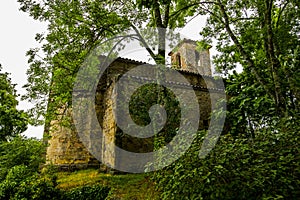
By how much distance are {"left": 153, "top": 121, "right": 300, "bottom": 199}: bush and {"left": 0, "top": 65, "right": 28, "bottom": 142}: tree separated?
12063 mm

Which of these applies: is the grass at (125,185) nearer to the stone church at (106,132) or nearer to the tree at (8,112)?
the stone church at (106,132)

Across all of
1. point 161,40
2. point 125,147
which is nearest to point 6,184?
point 125,147

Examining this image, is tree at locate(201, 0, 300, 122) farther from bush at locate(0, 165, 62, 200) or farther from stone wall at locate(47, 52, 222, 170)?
bush at locate(0, 165, 62, 200)

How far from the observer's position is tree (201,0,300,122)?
7262 millimetres

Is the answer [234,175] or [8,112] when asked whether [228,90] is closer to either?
[234,175]

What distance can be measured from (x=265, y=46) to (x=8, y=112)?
13934mm

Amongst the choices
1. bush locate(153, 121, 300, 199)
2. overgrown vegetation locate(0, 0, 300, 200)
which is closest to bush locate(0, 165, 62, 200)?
overgrown vegetation locate(0, 0, 300, 200)

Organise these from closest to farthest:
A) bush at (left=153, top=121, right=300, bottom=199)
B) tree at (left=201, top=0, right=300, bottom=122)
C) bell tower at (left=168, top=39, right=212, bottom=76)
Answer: bush at (left=153, top=121, right=300, bottom=199), tree at (left=201, top=0, right=300, bottom=122), bell tower at (left=168, top=39, right=212, bottom=76)

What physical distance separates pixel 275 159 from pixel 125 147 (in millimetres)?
4710

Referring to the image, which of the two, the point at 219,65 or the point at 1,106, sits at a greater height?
the point at 219,65

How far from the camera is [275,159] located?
4.75 m

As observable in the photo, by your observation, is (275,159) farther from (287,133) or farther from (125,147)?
(125,147)

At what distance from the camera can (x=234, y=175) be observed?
4.16 metres

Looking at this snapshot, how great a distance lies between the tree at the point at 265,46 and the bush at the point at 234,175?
7.88ft
